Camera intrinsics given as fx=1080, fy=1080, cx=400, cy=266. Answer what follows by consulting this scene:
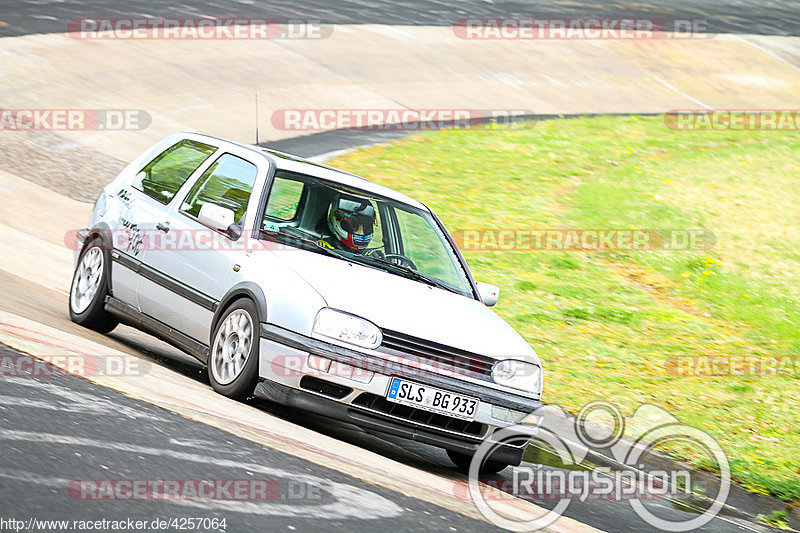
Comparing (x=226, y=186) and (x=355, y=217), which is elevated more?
(x=226, y=186)

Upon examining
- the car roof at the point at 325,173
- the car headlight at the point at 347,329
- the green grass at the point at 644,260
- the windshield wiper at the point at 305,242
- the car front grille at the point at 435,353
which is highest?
the car roof at the point at 325,173

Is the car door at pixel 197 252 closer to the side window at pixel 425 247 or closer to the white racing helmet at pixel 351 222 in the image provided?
the white racing helmet at pixel 351 222

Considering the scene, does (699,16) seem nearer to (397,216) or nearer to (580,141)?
(580,141)

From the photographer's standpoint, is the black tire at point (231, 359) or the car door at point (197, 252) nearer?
the black tire at point (231, 359)

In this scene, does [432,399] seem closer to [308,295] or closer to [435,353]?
[435,353]

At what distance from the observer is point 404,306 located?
6.53 m

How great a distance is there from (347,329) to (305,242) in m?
1.10

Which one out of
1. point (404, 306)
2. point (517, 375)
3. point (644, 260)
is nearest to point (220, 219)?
point (404, 306)

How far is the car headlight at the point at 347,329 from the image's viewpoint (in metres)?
6.23

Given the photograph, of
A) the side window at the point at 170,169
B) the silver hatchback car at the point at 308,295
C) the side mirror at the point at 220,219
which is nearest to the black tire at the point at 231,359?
the silver hatchback car at the point at 308,295

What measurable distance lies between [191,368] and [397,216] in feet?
6.42

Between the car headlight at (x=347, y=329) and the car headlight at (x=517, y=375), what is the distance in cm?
79

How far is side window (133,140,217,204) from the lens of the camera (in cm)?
816

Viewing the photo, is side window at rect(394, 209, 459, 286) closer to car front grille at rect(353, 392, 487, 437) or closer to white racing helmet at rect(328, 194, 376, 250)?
white racing helmet at rect(328, 194, 376, 250)
